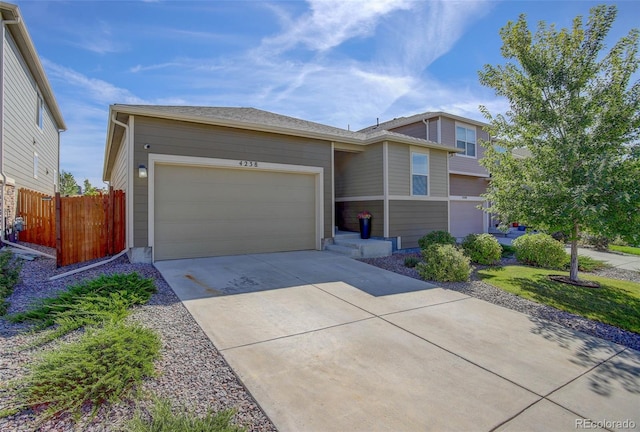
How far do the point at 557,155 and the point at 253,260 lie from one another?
22.4 ft

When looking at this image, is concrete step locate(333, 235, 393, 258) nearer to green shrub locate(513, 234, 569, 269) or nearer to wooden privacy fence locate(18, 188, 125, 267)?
green shrub locate(513, 234, 569, 269)

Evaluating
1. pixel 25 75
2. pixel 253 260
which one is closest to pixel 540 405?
pixel 253 260

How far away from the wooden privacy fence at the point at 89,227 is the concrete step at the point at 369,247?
5.72m

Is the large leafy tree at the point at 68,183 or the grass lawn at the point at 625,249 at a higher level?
the large leafy tree at the point at 68,183

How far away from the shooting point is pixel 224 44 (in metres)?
7.82

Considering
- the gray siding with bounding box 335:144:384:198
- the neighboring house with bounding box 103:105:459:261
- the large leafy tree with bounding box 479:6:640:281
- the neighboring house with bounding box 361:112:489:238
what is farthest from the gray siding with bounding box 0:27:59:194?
the neighboring house with bounding box 361:112:489:238

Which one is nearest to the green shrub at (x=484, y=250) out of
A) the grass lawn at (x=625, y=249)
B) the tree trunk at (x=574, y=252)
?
the tree trunk at (x=574, y=252)

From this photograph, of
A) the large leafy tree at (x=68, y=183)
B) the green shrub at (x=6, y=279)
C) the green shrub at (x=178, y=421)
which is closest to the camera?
the green shrub at (x=178, y=421)

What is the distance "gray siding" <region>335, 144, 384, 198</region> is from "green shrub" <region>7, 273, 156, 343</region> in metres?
7.19

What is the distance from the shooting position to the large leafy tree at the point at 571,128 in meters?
5.67

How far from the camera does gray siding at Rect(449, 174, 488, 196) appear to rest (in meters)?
15.7

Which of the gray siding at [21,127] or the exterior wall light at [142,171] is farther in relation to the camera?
the gray siding at [21,127]

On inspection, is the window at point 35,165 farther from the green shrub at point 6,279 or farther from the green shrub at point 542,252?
the green shrub at point 542,252

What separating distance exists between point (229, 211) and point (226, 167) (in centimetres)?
113
